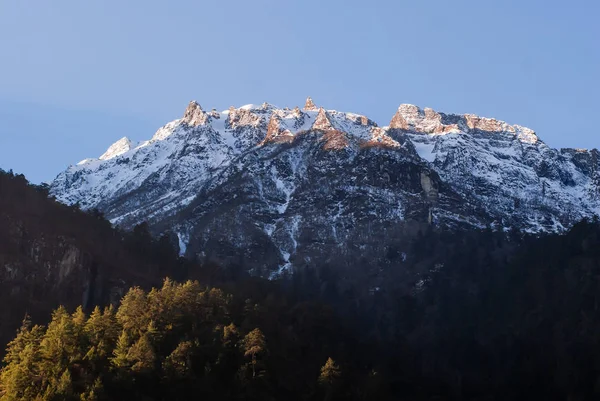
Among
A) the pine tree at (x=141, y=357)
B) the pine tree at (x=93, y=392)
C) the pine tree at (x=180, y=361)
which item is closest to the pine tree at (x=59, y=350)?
the pine tree at (x=93, y=392)

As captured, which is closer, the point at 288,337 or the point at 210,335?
the point at 210,335

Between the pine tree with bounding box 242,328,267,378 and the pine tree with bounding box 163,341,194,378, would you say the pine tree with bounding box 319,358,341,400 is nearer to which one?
the pine tree with bounding box 242,328,267,378

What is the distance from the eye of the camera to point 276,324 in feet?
376

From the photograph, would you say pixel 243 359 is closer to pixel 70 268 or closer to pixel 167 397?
pixel 167 397

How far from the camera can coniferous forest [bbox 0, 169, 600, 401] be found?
93.0m

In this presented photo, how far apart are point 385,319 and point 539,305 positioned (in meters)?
29.7

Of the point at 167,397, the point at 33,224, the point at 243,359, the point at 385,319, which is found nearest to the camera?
the point at 167,397

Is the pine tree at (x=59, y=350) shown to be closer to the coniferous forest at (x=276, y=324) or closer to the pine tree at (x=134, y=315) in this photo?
the coniferous forest at (x=276, y=324)

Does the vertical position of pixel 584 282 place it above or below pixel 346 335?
above

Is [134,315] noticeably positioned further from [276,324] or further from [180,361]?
[276,324]

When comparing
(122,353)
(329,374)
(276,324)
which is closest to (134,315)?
(122,353)

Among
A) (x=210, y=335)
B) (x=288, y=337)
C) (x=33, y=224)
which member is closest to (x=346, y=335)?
(x=288, y=337)

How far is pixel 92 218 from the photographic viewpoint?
159 meters

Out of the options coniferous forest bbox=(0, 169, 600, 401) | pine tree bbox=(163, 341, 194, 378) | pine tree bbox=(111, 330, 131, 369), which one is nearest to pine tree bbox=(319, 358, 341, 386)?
coniferous forest bbox=(0, 169, 600, 401)
